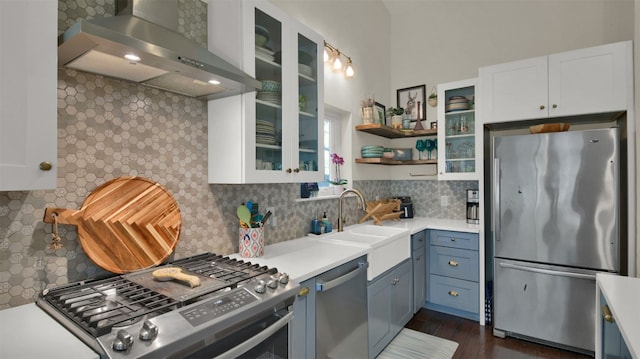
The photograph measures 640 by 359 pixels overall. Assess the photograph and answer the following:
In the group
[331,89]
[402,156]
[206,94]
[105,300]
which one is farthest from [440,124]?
[105,300]

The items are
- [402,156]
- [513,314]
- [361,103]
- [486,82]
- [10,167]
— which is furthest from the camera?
[402,156]

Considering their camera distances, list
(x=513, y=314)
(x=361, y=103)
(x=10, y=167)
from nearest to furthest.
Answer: (x=10, y=167), (x=513, y=314), (x=361, y=103)

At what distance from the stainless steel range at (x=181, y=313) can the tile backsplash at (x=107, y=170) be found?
0.45 feet

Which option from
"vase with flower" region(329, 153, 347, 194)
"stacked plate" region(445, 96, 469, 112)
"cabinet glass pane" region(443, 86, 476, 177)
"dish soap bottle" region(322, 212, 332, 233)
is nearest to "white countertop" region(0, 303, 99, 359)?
"dish soap bottle" region(322, 212, 332, 233)

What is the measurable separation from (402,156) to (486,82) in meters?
1.20

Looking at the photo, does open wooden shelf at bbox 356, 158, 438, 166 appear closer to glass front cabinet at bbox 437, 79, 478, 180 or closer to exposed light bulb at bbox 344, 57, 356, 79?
glass front cabinet at bbox 437, 79, 478, 180

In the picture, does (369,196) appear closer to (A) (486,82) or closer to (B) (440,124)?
(B) (440,124)

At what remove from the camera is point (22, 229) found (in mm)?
1276

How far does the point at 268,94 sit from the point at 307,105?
0.37m

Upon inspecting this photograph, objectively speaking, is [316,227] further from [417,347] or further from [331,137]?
[417,347]

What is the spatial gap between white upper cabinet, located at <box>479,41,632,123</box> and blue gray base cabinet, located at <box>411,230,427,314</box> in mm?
1277

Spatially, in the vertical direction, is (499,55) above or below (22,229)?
above

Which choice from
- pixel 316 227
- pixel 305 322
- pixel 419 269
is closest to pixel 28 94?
pixel 305 322

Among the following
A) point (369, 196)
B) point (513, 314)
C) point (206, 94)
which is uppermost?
point (206, 94)
